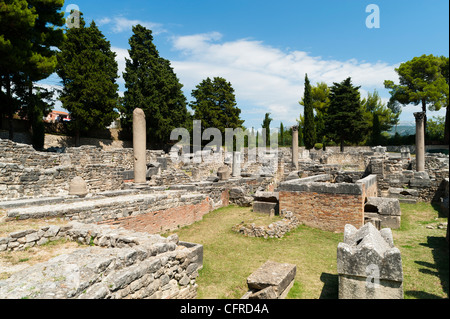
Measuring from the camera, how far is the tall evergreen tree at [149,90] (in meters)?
32.2

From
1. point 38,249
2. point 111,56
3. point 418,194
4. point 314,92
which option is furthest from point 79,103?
point 314,92

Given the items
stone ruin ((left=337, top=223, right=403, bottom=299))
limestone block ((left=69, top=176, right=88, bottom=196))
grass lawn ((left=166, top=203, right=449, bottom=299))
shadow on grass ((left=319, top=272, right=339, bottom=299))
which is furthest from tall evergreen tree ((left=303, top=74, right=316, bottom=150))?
stone ruin ((left=337, top=223, right=403, bottom=299))

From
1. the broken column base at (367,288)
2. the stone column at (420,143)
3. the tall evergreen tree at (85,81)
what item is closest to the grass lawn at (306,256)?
the broken column base at (367,288)

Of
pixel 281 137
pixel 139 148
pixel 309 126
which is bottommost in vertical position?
pixel 139 148

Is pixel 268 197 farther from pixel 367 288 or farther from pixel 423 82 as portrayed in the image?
pixel 423 82

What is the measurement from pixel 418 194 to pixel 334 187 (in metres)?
6.35

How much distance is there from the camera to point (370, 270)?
3.29 meters

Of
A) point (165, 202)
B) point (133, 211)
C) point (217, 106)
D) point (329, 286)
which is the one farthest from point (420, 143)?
point (217, 106)

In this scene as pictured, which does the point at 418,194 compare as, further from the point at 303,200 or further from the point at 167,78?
the point at 167,78

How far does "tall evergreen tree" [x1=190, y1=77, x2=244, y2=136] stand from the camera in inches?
1630

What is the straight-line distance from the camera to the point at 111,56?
30766 mm

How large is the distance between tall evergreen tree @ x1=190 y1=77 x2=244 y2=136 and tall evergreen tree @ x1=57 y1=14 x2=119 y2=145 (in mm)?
15632

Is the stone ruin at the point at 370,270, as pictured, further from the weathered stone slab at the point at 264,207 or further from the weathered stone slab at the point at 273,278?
the weathered stone slab at the point at 264,207

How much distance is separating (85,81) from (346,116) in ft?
113
